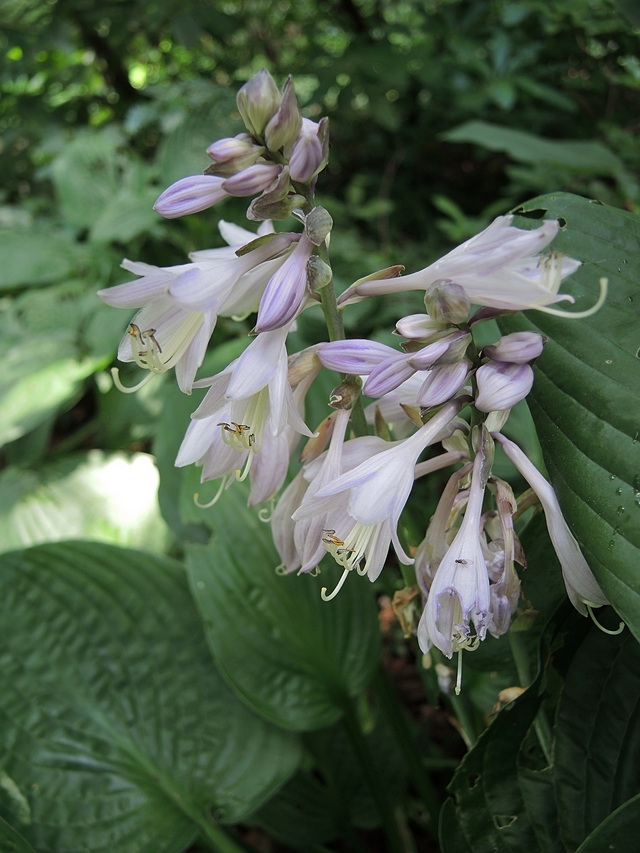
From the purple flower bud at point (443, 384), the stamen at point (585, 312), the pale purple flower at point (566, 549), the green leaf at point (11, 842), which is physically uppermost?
the stamen at point (585, 312)

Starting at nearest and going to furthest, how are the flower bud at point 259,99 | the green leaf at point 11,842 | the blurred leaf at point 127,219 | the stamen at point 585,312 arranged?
the stamen at point 585,312 < the flower bud at point 259,99 < the green leaf at point 11,842 < the blurred leaf at point 127,219

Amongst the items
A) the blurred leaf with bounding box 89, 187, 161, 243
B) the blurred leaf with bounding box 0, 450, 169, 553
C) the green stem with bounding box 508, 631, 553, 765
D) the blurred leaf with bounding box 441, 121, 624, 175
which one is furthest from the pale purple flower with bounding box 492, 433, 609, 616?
the blurred leaf with bounding box 89, 187, 161, 243

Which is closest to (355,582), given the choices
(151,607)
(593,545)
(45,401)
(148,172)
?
(151,607)

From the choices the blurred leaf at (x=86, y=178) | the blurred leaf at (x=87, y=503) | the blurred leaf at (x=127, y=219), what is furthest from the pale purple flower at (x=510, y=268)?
the blurred leaf at (x=86, y=178)

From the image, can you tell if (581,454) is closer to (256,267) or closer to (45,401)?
(256,267)

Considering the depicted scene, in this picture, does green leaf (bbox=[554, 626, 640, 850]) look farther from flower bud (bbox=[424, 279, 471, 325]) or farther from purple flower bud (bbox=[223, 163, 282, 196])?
purple flower bud (bbox=[223, 163, 282, 196])

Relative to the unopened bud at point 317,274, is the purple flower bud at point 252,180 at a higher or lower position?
higher

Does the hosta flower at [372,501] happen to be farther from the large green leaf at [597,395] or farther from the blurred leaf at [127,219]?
the blurred leaf at [127,219]
